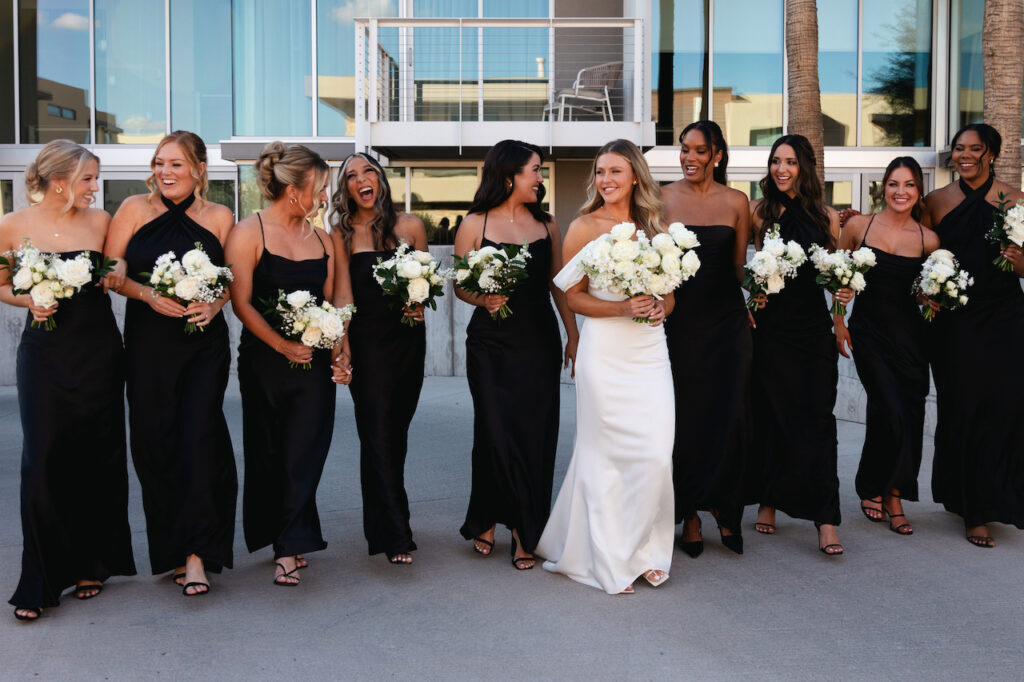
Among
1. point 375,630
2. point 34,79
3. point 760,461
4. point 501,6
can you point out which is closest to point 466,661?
point 375,630

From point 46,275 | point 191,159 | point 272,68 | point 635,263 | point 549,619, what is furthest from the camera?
point 272,68

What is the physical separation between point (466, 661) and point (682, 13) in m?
16.4

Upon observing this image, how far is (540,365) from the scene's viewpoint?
565cm

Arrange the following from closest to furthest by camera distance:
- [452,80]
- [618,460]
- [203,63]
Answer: [618,460], [452,80], [203,63]

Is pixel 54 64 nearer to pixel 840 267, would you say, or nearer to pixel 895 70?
pixel 895 70

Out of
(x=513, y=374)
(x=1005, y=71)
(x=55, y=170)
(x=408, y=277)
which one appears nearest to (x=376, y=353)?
(x=408, y=277)

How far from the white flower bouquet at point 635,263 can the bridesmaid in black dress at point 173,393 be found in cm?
194

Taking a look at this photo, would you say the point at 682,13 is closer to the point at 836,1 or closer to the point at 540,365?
the point at 836,1

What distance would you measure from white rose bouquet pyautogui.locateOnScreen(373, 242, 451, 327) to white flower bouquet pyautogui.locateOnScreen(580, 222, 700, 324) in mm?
876

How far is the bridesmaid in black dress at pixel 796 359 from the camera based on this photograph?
601cm

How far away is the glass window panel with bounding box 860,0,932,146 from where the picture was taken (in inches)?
733

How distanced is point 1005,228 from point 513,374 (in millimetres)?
3122

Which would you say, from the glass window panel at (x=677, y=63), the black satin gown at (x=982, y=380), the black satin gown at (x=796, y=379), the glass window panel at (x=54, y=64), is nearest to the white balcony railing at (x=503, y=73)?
the glass window panel at (x=677, y=63)

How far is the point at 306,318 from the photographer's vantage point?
4.98 m
